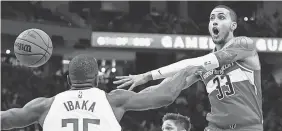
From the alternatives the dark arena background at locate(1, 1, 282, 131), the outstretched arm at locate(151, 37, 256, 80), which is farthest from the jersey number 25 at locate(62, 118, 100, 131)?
the dark arena background at locate(1, 1, 282, 131)

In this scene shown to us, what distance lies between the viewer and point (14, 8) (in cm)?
1191

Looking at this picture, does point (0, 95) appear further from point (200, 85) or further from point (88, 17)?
point (200, 85)

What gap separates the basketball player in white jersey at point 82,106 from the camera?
3059 mm

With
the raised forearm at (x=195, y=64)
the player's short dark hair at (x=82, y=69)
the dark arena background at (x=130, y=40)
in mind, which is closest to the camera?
the player's short dark hair at (x=82, y=69)

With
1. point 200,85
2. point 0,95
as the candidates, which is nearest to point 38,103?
point 0,95

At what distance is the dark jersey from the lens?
4.31 metres

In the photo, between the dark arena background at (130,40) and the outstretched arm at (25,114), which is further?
the dark arena background at (130,40)

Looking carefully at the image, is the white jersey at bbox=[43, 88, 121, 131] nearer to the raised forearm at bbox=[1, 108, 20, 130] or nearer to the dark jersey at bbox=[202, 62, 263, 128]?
the raised forearm at bbox=[1, 108, 20, 130]

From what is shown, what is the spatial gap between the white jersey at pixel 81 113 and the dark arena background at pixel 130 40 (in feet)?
27.9

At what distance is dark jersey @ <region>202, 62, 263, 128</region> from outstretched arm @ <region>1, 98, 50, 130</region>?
6.13ft

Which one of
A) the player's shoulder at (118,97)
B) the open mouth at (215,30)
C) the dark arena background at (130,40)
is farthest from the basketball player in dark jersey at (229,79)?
the dark arena background at (130,40)

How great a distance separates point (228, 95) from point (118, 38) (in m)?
7.83

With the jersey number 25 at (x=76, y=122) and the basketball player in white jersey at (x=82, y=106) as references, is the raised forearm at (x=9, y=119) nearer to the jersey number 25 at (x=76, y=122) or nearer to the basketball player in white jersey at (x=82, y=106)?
the basketball player in white jersey at (x=82, y=106)

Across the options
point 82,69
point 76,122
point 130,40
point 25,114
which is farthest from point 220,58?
point 130,40
